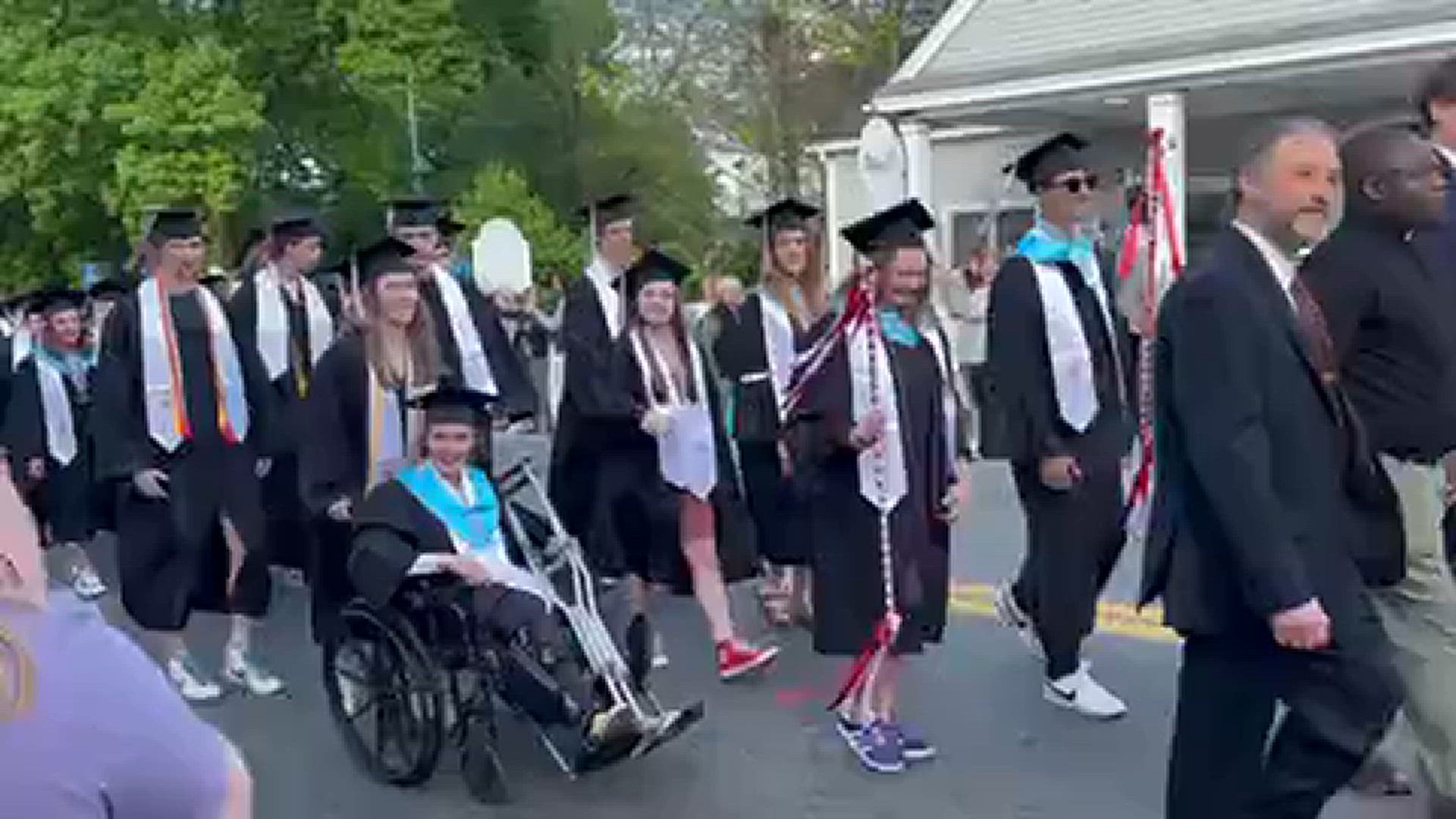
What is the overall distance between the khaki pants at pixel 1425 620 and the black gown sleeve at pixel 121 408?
4.90 m

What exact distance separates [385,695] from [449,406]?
3.11ft

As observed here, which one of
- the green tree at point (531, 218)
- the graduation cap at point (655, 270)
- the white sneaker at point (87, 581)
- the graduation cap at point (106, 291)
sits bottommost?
the green tree at point (531, 218)

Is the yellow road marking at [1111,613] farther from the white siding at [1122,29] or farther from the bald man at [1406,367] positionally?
the white siding at [1122,29]

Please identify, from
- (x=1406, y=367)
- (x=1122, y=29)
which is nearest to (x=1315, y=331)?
(x=1406, y=367)

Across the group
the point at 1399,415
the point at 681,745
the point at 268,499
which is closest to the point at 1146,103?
the point at 268,499

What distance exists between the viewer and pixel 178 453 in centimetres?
756

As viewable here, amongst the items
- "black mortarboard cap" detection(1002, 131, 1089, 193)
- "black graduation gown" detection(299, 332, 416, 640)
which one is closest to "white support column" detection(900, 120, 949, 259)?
"black graduation gown" detection(299, 332, 416, 640)

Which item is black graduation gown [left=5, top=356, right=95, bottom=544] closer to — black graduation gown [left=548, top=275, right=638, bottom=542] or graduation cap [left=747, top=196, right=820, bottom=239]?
black graduation gown [left=548, top=275, right=638, bottom=542]

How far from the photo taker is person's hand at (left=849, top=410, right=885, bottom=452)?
5.93 metres

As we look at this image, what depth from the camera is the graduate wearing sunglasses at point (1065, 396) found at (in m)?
6.24

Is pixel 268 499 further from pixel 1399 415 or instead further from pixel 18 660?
pixel 18 660

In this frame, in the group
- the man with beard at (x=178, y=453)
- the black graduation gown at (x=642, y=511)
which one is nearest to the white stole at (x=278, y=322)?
the man with beard at (x=178, y=453)

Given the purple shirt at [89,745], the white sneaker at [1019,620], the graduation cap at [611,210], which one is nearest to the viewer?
the purple shirt at [89,745]

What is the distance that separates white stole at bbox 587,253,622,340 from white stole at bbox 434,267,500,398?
1.66ft
